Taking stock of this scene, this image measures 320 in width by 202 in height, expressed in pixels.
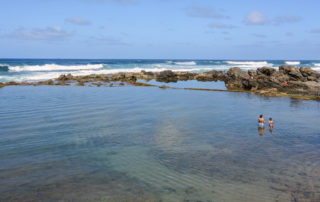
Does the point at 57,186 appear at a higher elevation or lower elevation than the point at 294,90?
lower

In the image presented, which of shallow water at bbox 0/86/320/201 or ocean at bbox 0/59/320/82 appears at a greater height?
ocean at bbox 0/59/320/82

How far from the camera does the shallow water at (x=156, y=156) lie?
988 cm

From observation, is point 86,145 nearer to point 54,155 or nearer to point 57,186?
point 54,155

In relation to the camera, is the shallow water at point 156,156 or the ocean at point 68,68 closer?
the shallow water at point 156,156

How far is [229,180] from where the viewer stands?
1082 centimetres

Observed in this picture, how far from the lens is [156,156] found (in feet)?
43.7

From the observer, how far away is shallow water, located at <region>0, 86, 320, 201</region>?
9883mm

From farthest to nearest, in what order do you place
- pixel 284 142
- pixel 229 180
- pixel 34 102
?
pixel 34 102 → pixel 284 142 → pixel 229 180

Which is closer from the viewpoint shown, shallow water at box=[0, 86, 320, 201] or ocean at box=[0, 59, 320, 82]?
shallow water at box=[0, 86, 320, 201]

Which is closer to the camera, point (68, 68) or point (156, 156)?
point (156, 156)

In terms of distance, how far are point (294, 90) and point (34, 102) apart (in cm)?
3344

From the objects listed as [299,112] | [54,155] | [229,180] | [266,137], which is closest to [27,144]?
[54,155]

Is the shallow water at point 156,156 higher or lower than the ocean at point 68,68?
lower

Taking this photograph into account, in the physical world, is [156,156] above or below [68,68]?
below
